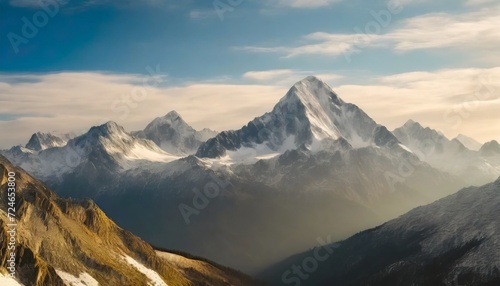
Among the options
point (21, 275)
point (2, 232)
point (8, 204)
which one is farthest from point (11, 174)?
point (21, 275)

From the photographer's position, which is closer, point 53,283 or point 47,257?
point 53,283

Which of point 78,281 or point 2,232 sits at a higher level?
point 2,232

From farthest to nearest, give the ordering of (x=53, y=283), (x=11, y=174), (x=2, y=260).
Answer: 1. (x=11, y=174)
2. (x=53, y=283)
3. (x=2, y=260)

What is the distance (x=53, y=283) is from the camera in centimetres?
17912

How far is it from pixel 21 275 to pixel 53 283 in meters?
12.5

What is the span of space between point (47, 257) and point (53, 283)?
2067 cm

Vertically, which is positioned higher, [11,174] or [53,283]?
[11,174]

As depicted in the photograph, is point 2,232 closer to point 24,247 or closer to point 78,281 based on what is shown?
point 24,247

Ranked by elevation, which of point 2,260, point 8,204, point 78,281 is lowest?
point 78,281

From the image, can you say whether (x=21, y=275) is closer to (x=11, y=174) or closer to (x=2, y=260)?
(x=2, y=260)

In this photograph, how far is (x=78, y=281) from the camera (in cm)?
19888

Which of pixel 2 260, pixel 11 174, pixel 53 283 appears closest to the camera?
pixel 2 260

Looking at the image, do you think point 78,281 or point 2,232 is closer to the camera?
point 2,232

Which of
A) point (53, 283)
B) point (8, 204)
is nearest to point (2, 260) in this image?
point (53, 283)
